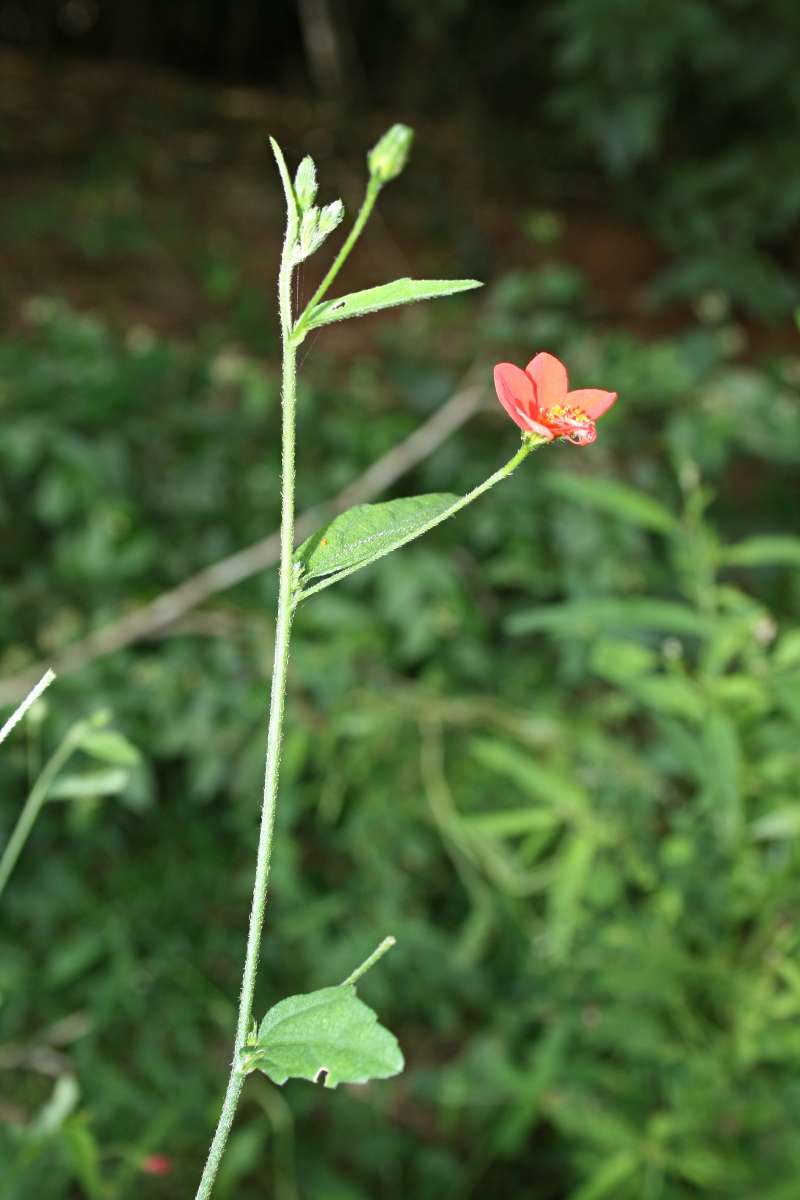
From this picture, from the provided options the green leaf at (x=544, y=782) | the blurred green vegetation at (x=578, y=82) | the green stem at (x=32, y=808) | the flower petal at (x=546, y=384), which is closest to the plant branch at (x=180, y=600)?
the green leaf at (x=544, y=782)

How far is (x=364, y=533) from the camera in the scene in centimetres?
37

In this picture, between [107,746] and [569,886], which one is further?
[569,886]

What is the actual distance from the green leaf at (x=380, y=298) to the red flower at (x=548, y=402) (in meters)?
0.04

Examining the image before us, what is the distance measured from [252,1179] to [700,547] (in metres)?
1.00

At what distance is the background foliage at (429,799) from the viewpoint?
1133 mm

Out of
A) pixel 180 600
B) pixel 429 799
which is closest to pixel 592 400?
pixel 429 799

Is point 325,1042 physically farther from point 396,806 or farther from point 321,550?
point 396,806

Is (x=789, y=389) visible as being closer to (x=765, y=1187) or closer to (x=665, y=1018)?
(x=665, y=1018)

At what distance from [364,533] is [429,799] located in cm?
123

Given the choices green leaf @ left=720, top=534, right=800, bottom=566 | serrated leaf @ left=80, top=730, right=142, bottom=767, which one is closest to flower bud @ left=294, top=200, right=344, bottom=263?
serrated leaf @ left=80, top=730, right=142, bottom=767

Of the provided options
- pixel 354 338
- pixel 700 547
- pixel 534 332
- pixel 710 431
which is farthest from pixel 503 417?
pixel 354 338

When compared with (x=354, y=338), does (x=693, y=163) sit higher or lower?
higher

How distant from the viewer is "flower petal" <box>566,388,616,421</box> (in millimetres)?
391

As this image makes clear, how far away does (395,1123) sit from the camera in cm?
174
